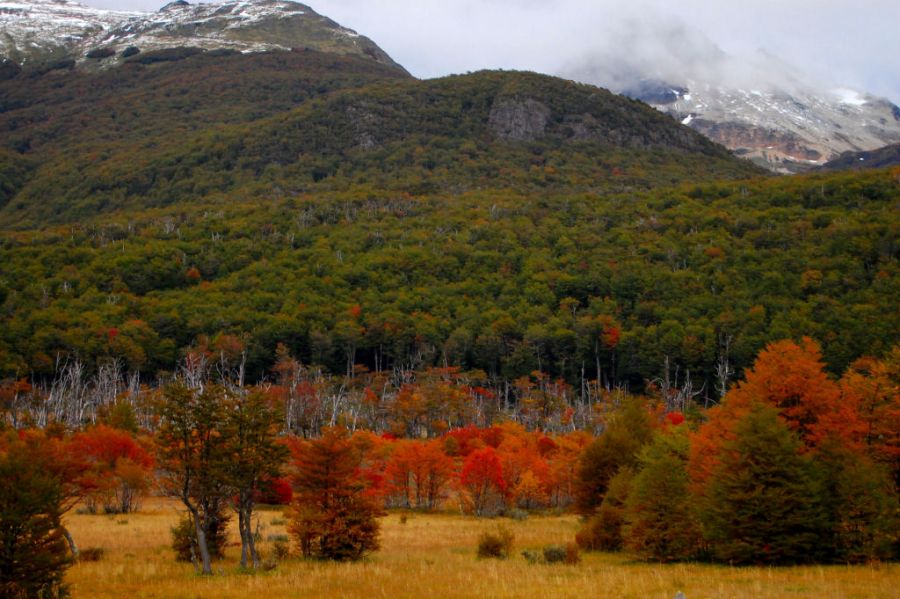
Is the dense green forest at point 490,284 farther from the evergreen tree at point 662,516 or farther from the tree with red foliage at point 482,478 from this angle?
the evergreen tree at point 662,516

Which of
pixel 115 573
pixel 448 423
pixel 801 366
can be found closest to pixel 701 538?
pixel 801 366

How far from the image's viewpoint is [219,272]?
14538cm

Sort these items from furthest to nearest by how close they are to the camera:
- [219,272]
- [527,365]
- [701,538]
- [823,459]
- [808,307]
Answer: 1. [219,272]
2. [527,365]
3. [808,307]
4. [701,538]
5. [823,459]

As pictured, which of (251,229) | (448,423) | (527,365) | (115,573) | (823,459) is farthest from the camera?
(251,229)

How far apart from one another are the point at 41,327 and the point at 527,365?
232 feet

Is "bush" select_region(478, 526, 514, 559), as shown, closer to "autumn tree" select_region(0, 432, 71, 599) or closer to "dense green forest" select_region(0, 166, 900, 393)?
"autumn tree" select_region(0, 432, 71, 599)

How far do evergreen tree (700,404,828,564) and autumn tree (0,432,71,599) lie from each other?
20.4 m

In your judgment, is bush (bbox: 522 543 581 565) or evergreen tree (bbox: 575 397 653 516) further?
evergreen tree (bbox: 575 397 653 516)

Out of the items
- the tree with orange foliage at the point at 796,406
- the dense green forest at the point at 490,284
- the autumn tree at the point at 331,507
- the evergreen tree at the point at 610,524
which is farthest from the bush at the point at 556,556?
the dense green forest at the point at 490,284

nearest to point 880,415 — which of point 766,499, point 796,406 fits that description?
point 796,406

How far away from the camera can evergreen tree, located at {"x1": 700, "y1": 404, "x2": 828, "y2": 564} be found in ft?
84.9

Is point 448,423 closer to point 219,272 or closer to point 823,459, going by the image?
point 823,459

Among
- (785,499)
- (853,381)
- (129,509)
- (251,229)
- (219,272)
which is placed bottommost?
(129,509)

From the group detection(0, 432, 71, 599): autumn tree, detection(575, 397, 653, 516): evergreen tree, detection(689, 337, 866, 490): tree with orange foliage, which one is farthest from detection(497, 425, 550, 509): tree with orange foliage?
detection(0, 432, 71, 599): autumn tree
